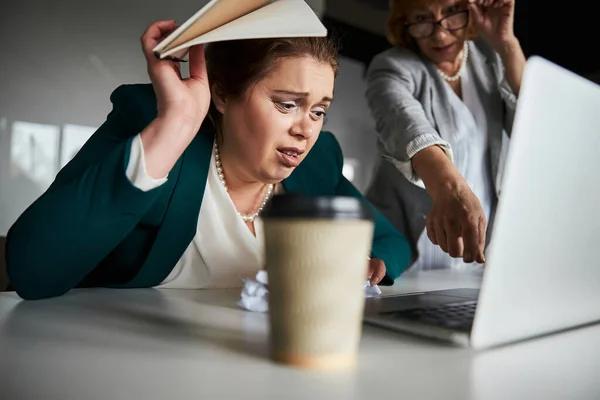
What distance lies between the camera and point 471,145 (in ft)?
5.80

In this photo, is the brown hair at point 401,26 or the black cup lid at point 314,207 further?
the brown hair at point 401,26

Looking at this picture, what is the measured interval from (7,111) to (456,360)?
2064 millimetres

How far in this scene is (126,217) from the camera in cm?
Answer: 89

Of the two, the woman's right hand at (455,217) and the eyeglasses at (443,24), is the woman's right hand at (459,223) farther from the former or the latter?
the eyeglasses at (443,24)

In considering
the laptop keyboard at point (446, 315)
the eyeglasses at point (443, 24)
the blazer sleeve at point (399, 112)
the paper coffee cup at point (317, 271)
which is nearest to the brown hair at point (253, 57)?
the blazer sleeve at point (399, 112)

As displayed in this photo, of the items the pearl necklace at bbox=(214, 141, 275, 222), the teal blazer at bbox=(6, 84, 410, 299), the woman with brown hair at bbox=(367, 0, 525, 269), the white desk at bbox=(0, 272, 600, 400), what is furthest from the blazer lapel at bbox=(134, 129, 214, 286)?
the woman with brown hair at bbox=(367, 0, 525, 269)

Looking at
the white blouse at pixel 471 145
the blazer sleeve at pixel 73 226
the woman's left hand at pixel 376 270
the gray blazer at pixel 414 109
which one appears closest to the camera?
the blazer sleeve at pixel 73 226

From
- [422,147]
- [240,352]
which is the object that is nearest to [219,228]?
[422,147]

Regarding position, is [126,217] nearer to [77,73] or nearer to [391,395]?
[391,395]

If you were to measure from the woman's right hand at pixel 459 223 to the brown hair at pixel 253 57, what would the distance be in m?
0.41

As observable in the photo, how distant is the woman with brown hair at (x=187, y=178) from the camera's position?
89 cm

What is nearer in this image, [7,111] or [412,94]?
[412,94]

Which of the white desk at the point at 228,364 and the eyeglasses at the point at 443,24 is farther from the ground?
the eyeglasses at the point at 443,24

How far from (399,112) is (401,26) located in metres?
0.47
